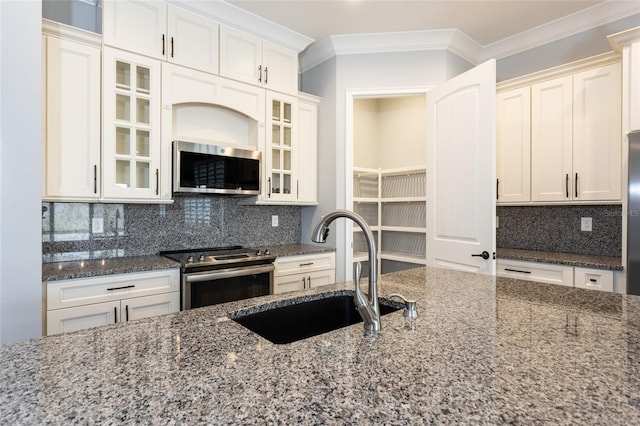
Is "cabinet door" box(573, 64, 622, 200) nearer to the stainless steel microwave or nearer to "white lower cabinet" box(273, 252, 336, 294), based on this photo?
"white lower cabinet" box(273, 252, 336, 294)

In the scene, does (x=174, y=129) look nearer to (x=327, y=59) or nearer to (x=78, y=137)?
(x=78, y=137)

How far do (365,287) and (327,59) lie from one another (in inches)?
103

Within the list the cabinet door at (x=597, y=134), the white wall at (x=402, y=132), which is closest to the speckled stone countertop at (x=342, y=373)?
the cabinet door at (x=597, y=134)

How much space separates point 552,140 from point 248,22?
2631 mm

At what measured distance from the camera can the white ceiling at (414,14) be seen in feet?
8.48

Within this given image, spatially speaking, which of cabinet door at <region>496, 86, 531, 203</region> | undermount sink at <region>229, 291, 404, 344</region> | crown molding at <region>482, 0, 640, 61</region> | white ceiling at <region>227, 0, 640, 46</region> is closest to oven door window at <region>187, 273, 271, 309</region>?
undermount sink at <region>229, 291, 404, 344</region>

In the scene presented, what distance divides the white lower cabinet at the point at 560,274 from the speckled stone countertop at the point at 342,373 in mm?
1699

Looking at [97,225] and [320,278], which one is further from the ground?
[97,225]

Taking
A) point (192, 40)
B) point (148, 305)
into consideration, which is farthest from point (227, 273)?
point (192, 40)

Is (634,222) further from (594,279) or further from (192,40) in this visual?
(192,40)

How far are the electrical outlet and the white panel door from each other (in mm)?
2518

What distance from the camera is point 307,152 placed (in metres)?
3.31

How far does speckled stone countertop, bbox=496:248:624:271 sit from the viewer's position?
7.62 feet

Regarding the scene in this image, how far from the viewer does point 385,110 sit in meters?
4.29
